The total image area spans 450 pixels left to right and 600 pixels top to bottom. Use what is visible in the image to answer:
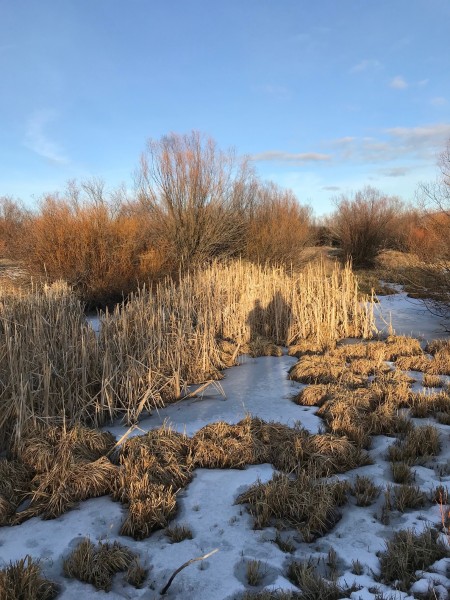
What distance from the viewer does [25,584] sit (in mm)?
1881

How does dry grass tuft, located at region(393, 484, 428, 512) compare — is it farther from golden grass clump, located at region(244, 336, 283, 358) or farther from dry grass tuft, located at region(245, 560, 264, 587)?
golden grass clump, located at region(244, 336, 283, 358)

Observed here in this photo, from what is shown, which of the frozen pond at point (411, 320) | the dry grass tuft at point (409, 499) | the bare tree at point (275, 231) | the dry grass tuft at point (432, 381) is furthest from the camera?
the bare tree at point (275, 231)

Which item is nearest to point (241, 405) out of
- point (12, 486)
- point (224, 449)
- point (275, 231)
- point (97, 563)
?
point (224, 449)

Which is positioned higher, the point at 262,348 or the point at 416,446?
the point at 262,348

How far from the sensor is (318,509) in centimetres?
239

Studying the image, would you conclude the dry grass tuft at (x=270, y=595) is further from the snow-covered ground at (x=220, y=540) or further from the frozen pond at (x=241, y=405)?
the frozen pond at (x=241, y=405)

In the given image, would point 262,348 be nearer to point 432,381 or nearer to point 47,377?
point 432,381

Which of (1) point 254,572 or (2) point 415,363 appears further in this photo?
(2) point 415,363

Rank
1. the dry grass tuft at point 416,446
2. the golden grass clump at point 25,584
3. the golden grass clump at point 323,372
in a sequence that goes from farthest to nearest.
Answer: the golden grass clump at point 323,372 → the dry grass tuft at point 416,446 → the golden grass clump at point 25,584

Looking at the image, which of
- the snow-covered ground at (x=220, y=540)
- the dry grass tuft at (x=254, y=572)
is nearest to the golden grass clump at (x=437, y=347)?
the snow-covered ground at (x=220, y=540)

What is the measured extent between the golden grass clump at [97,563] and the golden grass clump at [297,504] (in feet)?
2.38

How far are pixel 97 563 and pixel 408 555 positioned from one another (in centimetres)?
143

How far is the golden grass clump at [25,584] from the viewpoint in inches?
72.4

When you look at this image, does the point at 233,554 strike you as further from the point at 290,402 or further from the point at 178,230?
the point at 178,230
